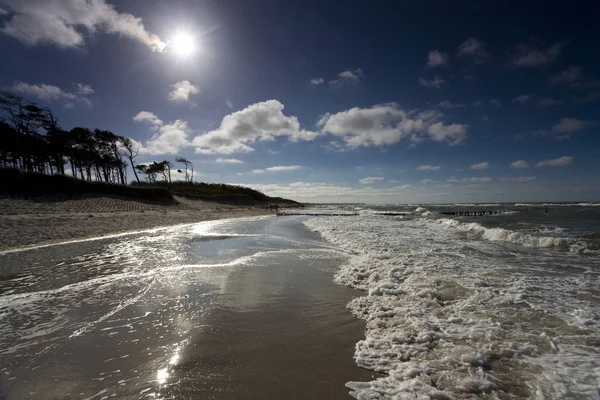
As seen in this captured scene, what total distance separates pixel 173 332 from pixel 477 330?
17.7 feet

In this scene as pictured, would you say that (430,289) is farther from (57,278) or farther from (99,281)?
(57,278)

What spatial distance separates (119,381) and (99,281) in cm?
540

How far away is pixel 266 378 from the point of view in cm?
327

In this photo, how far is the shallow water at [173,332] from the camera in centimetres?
317

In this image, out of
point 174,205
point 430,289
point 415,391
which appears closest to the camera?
point 415,391

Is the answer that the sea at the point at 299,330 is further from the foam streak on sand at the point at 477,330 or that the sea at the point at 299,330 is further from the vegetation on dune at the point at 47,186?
the vegetation on dune at the point at 47,186

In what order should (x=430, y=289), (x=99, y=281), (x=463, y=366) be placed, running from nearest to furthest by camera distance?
(x=463, y=366) → (x=430, y=289) → (x=99, y=281)

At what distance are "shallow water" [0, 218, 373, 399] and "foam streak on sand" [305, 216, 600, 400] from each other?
519 millimetres

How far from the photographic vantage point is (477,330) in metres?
4.54

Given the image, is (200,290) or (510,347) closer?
(510,347)

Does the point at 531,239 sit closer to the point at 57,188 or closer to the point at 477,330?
the point at 477,330

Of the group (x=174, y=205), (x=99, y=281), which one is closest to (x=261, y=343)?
(x=99, y=281)

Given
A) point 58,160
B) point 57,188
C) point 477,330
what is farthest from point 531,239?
point 58,160

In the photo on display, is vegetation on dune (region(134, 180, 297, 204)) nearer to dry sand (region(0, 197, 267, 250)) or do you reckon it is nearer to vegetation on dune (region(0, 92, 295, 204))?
vegetation on dune (region(0, 92, 295, 204))
